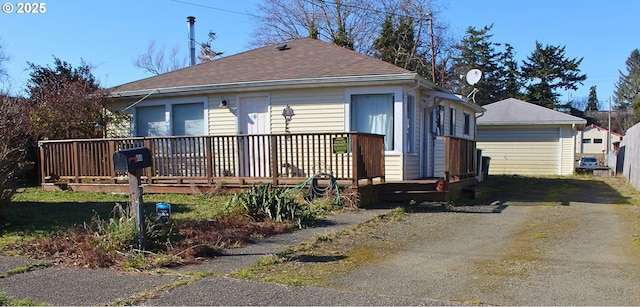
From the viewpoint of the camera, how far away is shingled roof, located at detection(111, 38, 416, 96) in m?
11.6

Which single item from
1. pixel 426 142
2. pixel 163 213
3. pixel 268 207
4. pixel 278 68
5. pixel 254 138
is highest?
pixel 278 68

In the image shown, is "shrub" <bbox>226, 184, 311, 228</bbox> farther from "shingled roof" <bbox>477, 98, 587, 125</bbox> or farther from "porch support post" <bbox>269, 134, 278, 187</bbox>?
"shingled roof" <bbox>477, 98, 587, 125</bbox>

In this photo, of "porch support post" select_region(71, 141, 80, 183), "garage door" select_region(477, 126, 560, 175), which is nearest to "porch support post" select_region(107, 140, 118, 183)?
"porch support post" select_region(71, 141, 80, 183)

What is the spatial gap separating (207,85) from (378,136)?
15.0 ft

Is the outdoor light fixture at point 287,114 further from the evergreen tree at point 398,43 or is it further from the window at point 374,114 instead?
the evergreen tree at point 398,43

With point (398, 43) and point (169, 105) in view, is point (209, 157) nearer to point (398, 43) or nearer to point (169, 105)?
point (169, 105)

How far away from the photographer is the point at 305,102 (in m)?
11.8

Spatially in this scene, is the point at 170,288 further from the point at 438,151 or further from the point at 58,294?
the point at 438,151

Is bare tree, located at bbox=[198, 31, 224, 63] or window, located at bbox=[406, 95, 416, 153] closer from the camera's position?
window, located at bbox=[406, 95, 416, 153]

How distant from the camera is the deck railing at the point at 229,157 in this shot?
9672mm

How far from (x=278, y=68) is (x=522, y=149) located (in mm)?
14362

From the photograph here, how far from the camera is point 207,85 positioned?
12.2m

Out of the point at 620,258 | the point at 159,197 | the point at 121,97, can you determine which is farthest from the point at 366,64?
the point at 620,258

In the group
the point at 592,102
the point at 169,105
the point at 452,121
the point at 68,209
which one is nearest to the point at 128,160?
the point at 68,209
